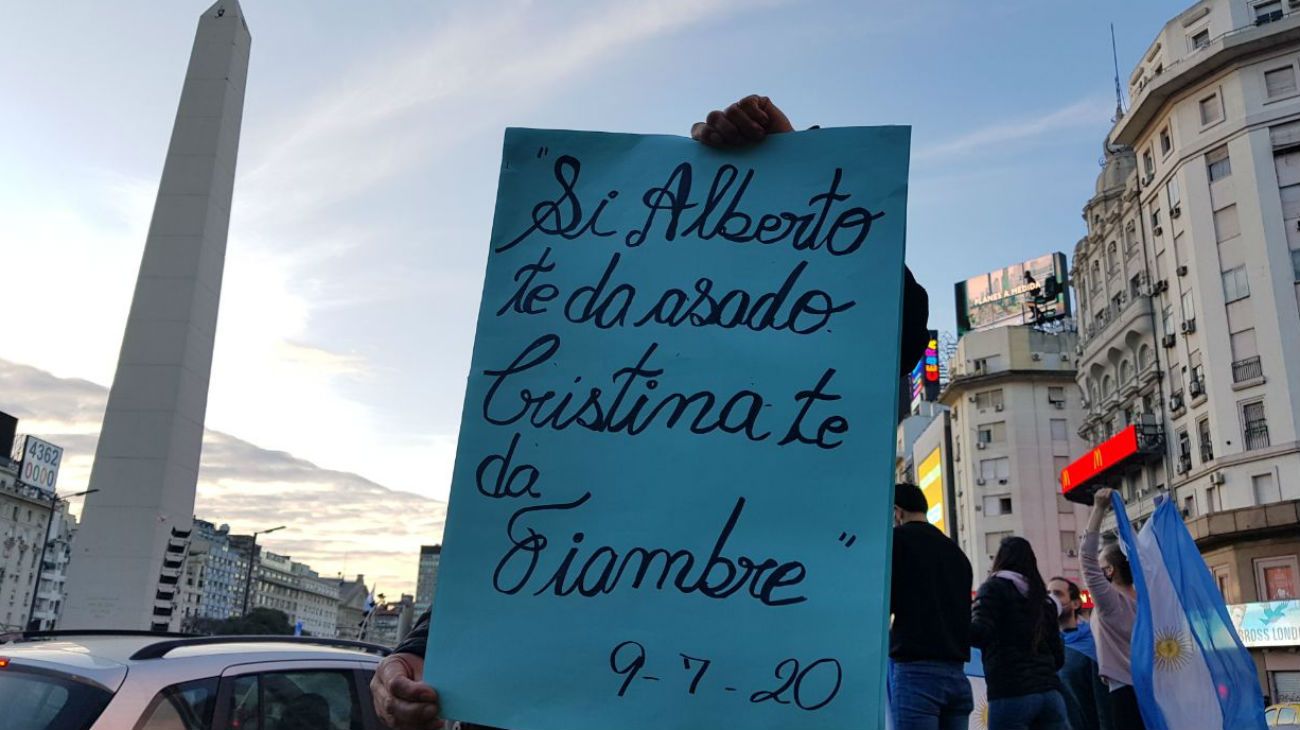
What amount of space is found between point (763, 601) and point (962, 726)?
2595 mm

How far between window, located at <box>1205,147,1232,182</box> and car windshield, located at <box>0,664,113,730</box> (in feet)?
136

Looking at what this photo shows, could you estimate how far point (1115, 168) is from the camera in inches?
1919

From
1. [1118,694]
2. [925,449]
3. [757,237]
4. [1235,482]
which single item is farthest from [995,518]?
[757,237]

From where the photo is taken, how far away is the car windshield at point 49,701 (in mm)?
3688

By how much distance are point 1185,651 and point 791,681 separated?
4.37 meters

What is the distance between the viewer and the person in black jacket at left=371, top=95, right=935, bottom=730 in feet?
6.23

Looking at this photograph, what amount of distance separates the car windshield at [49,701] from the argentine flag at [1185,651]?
15.4ft

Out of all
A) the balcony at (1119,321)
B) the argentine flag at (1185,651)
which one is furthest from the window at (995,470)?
the argentine flag at (1185,651)

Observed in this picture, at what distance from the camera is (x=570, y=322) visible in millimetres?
2113

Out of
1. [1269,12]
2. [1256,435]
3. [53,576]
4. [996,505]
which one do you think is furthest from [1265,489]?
[53,576]

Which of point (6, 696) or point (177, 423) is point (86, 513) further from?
point (6, 696)

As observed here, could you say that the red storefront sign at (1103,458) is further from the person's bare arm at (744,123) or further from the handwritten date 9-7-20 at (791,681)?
the handwritten date 9-7-20 at (791,681)

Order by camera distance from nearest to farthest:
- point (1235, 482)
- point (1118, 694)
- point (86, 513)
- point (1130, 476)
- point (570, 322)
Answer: point (570, 322) < point (1118, 694) < point (86, 513) < point (1235, 482) < point (1130, 476)

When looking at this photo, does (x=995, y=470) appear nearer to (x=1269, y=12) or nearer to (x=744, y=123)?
(x=1269, y=12)
